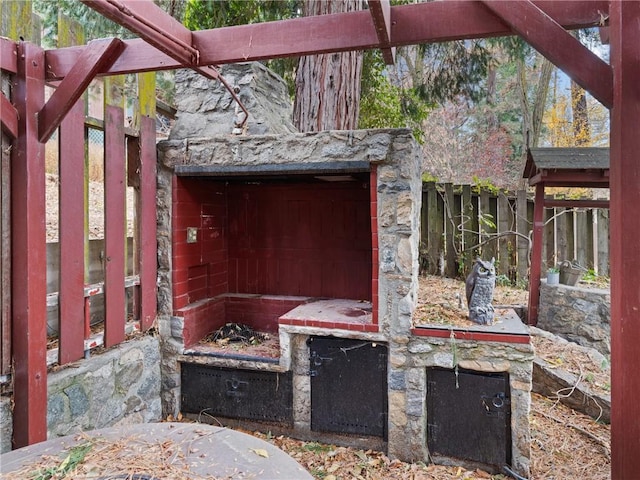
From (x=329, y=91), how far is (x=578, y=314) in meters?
4.08

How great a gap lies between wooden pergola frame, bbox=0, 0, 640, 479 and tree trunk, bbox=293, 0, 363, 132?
9.03 feet

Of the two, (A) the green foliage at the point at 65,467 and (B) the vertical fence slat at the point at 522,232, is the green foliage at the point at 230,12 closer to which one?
(B) the vertical fence slat at the point at 522,232

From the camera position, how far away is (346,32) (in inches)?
76.9

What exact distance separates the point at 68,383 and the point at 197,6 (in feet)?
15.8

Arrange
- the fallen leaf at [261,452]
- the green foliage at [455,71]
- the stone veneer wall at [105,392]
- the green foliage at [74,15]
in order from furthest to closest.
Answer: the green foliage at [455,71], the green foliage at [74,15], the stone veneer wall at [105,392], the fallen leaf at [261,452]

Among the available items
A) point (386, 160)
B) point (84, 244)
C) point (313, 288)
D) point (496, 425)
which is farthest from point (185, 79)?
point (496, 425)

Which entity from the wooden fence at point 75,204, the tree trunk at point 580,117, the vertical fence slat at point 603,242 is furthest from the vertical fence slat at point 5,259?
the tree trunk at point 580,117

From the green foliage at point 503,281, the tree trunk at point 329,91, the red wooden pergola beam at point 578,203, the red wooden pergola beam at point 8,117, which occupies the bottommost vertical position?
the green foliage at point 503,281

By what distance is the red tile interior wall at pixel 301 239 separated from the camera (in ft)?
13.5

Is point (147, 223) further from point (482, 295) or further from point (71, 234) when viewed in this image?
point (482, 295)

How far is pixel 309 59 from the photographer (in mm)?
5141

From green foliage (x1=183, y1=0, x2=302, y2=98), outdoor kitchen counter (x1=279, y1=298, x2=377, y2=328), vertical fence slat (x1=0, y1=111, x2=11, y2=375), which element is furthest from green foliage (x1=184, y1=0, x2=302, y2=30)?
outdoor kitchen counter (x1=279, y1=298, x2=377, y2=328)

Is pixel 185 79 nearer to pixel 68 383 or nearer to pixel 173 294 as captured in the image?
pixel 173 294

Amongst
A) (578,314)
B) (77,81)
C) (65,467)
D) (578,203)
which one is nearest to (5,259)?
(77,81)
